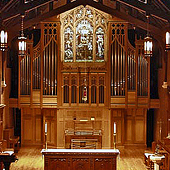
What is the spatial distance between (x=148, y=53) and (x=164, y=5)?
5.89 feet

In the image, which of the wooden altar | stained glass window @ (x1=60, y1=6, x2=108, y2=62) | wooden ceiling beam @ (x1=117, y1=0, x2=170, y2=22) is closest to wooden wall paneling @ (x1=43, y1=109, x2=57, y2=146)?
stained glass window @ (x1=60, y1=6, x2=108, y2=62)

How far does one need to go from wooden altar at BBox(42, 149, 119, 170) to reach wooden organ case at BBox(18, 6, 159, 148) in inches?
158

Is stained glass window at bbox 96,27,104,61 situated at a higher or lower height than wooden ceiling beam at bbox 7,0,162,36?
lower

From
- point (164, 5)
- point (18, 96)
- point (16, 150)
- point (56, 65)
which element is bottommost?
point (16, 150)

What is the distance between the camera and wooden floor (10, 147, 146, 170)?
16.5 m

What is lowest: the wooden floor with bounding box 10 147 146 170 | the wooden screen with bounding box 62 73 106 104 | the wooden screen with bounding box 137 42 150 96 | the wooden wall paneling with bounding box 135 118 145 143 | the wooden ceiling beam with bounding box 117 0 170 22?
the wooden floor with bounding box 10 147 146 170

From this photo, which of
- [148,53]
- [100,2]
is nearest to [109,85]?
[100,2]

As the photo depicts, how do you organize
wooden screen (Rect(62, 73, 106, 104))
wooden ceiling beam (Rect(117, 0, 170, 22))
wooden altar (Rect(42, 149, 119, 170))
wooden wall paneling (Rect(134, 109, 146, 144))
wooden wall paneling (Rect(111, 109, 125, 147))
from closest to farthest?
1. wooden altar (Rect(42, 149, 119, 170))
2. wooden ceiling beam (Rect(117, 0, 170, 22))
3. wooden screen (Rect(62, 73, 106, 104))
4. wooden wall paneling (Rect(111, 109, 125, 147))
5. wooden wall paneling (Rect(134, 109, 146, 144))

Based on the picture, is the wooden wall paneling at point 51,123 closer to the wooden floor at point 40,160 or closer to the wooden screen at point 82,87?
the wooden floor at point 40,160

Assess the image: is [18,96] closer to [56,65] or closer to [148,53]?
[56,65]

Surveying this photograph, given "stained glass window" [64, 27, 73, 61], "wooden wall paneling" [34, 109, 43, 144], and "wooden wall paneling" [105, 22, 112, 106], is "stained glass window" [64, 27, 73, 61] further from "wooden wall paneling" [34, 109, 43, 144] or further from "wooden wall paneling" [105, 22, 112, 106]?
"wooden wall paneling" [34, 109, 43, 144]

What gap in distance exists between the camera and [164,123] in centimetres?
1848

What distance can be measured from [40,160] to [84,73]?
4.35 meters

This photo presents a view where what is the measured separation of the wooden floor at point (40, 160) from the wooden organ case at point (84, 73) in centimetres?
119
